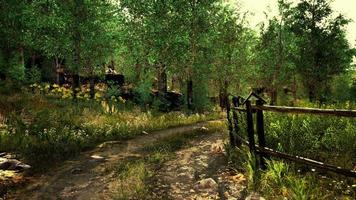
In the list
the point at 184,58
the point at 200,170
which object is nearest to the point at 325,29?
the point at 184,58

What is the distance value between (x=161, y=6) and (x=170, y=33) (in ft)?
8.26

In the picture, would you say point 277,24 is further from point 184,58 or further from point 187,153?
point 187,153

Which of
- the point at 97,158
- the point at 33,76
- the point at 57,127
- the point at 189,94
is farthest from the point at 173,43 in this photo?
the point at 97,158

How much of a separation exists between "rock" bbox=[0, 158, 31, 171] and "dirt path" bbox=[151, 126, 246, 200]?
4.15 metres

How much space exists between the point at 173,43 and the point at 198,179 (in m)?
23.0

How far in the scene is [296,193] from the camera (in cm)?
A: 633

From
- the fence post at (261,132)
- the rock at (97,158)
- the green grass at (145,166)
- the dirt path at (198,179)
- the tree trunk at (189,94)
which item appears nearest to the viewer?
the dirt path at (198,179)

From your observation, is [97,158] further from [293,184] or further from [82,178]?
[293,184]

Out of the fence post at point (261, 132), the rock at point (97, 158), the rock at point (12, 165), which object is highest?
the fence post at point (261, 132)

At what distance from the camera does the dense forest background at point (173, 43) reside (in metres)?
29.1

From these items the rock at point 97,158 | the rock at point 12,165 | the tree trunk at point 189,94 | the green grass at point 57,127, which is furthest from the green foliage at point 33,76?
the rock at point 12,165

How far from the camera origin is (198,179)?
Answer: 372 inches

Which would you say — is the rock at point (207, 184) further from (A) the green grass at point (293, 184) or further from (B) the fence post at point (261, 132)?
(B) the fence post at point (261, 132)

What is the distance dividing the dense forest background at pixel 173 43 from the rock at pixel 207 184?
19.8 meters
